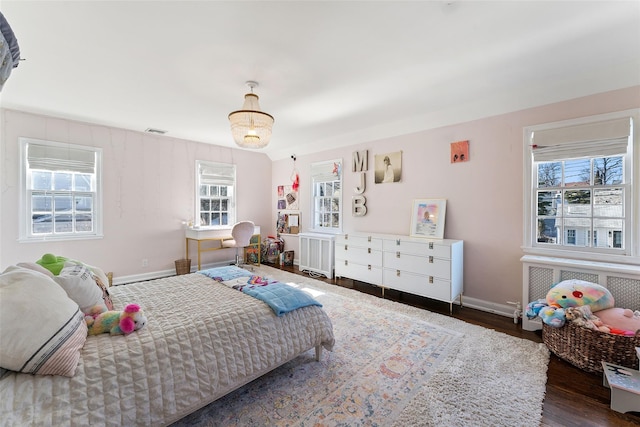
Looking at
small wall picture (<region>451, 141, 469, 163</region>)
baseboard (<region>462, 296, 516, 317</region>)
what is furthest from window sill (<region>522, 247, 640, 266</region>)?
small wall picture (<region>451, 141, 469, 163</region>)

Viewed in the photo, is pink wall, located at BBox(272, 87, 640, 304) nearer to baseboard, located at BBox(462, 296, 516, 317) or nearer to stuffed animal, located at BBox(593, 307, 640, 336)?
baseboard, located at BBox(462, 296, 516, 317)

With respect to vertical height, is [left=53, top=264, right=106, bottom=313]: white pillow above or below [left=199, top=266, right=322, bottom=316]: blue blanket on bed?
above

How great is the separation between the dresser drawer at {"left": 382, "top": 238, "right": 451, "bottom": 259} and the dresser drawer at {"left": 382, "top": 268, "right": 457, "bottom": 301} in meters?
0.28

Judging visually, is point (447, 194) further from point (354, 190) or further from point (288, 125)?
point (288, 125)

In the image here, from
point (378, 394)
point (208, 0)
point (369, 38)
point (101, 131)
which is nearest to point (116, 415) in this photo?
point (378, 394)

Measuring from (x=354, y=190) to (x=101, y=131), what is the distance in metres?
3.92

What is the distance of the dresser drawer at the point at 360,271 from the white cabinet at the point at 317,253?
35cm

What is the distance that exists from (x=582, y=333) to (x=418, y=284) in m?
1.52

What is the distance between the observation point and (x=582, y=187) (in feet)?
8.95

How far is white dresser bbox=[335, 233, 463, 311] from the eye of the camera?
3150 millimetres

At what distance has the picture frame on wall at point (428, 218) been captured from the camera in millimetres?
3559

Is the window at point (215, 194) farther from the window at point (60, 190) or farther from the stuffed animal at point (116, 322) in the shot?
the stuffed animal at point (116, 322)

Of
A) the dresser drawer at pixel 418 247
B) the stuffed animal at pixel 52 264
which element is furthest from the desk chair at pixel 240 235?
the stuffed animal at pixel 52 264

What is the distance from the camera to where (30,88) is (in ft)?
9.33
